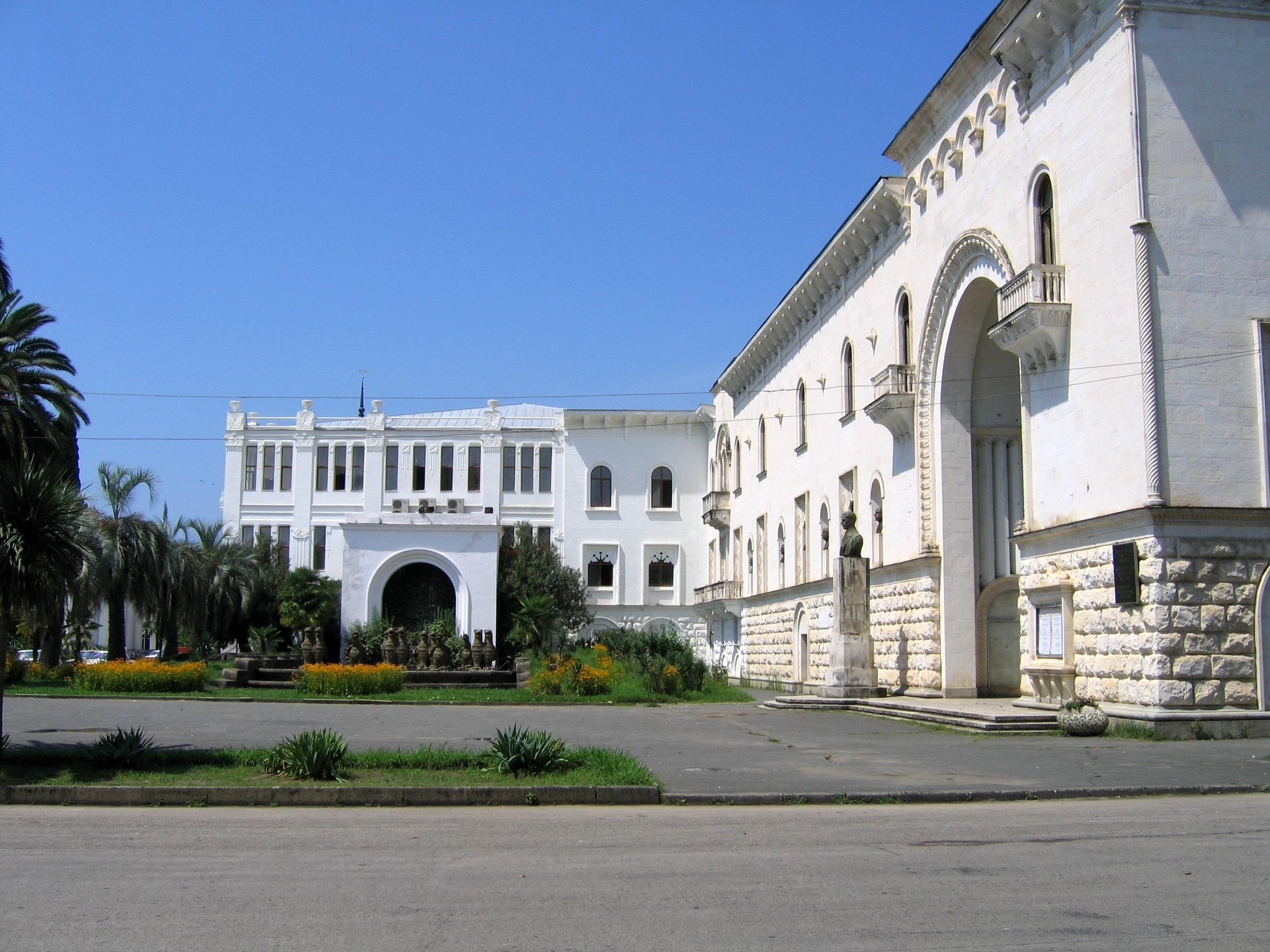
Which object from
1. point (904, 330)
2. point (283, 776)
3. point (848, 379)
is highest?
point (904, 330)

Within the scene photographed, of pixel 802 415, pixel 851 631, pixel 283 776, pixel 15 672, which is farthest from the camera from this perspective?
pixel 802 415

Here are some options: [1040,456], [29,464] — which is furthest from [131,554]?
[1040,456]

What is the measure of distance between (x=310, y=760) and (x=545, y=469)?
4632 centimetres

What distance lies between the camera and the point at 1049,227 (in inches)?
819

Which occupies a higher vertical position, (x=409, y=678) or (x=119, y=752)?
(x=119, y=752)

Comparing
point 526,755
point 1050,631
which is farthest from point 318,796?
point 1050,631

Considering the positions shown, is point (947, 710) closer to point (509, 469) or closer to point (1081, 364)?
point (1081, 364)

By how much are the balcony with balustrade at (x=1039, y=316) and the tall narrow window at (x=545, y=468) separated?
38.4m

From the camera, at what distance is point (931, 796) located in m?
11.1

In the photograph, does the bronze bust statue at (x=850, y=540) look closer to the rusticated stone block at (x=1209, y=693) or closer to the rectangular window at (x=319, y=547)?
the rusticated stone block at (x=1209, y=693)

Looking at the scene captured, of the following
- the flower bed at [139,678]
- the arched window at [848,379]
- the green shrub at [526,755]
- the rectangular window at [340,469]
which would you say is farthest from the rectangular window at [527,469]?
the green shrub at [526,755]

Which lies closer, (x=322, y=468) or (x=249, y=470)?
(x=249, y=470)

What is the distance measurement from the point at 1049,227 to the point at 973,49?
4.87 m

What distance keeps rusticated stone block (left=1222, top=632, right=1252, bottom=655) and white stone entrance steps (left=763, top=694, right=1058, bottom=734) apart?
2751 millimetres
